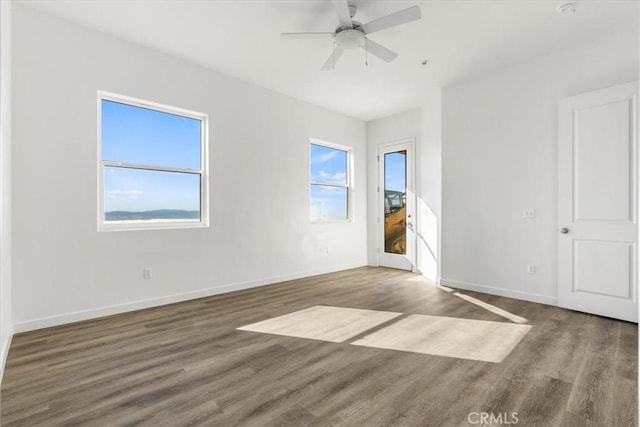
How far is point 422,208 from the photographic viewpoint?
18.5ft

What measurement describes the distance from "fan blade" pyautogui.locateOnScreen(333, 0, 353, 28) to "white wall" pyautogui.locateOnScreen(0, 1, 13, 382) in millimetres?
2381

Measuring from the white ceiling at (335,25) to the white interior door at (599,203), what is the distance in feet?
2.56

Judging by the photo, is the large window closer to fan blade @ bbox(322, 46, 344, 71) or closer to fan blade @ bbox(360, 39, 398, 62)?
fan blade @ bbox(322, 46, 344, 71)

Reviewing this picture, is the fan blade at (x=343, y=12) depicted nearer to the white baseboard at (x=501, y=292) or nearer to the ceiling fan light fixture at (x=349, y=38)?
the ceiling fan light fixture at (x=349, y=38)

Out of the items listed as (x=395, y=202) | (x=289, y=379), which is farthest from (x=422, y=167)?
(x=289, y=379)

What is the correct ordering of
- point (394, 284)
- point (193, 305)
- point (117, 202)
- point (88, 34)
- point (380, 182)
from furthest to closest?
point (380, 182), point (394, 284), point (193, 305), point (117, 202), point (88, 34)

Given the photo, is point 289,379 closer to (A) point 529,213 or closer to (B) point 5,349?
(B) point 5,349

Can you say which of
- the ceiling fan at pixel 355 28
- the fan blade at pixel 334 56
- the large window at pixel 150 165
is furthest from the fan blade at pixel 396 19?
the large window at pixel 150 165

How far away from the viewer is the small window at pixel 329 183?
19.3ft

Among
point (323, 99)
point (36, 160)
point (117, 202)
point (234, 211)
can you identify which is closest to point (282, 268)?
point (234, 211)

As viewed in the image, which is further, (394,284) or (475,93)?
(394,284)

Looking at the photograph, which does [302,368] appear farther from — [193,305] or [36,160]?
[36,160]

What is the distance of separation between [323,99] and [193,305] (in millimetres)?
3732

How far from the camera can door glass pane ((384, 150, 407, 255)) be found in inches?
242
